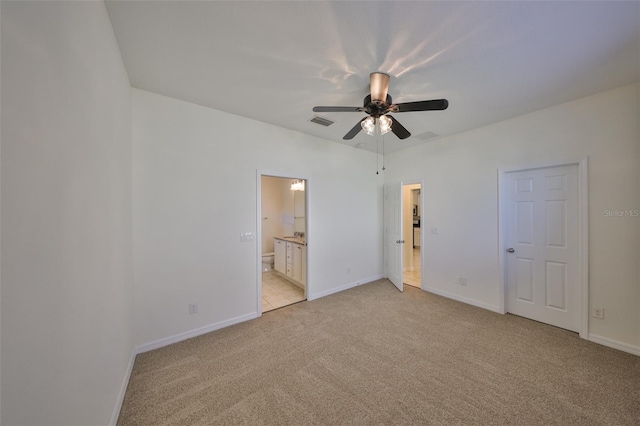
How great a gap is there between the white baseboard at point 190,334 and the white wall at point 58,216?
0.85 meters

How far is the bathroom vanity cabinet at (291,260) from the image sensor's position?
417 centimetres

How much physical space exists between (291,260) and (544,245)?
12.8ft

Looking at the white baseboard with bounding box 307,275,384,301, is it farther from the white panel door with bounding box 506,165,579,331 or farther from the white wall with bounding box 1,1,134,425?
the white wall with bounding box 1,1,134,425

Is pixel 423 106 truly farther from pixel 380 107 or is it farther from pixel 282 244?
pixel 282 244

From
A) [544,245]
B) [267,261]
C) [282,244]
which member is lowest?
[267,261]

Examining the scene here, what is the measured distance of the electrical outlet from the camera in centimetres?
248

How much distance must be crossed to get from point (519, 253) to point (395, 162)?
2.51 m

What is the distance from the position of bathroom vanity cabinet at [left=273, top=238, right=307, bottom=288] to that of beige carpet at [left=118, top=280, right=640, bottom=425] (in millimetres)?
1264

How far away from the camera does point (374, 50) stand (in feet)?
5.97

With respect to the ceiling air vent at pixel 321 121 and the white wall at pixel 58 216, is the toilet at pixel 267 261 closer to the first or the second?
the ceiling air vent at pixel 321 121

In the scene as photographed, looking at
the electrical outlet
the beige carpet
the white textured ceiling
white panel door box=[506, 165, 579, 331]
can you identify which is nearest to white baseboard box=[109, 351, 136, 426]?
the beige carpet

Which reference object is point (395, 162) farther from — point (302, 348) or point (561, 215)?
point (302, 348)

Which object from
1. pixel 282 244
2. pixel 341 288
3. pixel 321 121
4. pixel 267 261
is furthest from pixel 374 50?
pixel 267 261

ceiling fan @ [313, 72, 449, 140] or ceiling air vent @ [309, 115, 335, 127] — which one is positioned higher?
ceiling air vent @ [309, 115, 335, 127]
